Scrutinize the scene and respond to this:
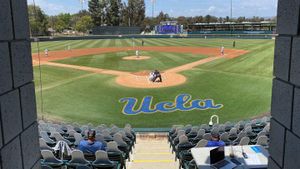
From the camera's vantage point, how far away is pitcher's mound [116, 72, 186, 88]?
25.3m

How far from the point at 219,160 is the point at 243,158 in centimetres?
82

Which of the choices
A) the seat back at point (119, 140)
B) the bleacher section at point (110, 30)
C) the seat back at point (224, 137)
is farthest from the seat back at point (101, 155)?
the bleacher section at point (110, 30)

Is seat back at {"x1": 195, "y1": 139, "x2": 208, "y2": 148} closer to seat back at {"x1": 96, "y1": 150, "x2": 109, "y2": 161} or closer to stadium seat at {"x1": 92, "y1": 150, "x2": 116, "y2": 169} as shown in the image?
stadium seat at {"x1": 92, "y1": 150, "x2": 116, "y2": 169}

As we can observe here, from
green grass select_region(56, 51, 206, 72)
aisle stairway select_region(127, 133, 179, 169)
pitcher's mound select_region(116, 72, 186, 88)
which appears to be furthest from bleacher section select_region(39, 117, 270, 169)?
green grass select_region(56, 51, 206, 72)

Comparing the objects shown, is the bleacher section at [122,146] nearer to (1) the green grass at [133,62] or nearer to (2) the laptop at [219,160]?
(2) the laptop at [219,160]

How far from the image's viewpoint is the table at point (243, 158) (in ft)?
23.8

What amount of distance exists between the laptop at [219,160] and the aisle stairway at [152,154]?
133 inches

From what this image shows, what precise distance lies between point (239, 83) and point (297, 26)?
23865mm

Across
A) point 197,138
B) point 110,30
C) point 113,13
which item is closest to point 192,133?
point 197,138

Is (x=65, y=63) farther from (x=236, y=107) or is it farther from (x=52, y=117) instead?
(x=236, y=107)

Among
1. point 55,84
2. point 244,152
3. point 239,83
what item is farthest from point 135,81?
point 244,152

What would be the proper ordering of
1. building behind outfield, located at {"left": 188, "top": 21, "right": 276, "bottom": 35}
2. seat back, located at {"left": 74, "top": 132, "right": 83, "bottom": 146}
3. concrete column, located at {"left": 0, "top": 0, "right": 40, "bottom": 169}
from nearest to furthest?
concrete column, located at {"left": 0, "top": 0, "right": 40, "bottom": 169} < seat back, located at {"left": 74, "top": 132, "right": 83, "bottom": 146} < building behind outfield, located at {"left": 188, "top": 21, "right": 276, "bottom": 35}

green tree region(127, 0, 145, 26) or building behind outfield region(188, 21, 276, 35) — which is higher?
green tree region(127, 0, 145, 26)

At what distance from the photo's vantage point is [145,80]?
89.6 ft
